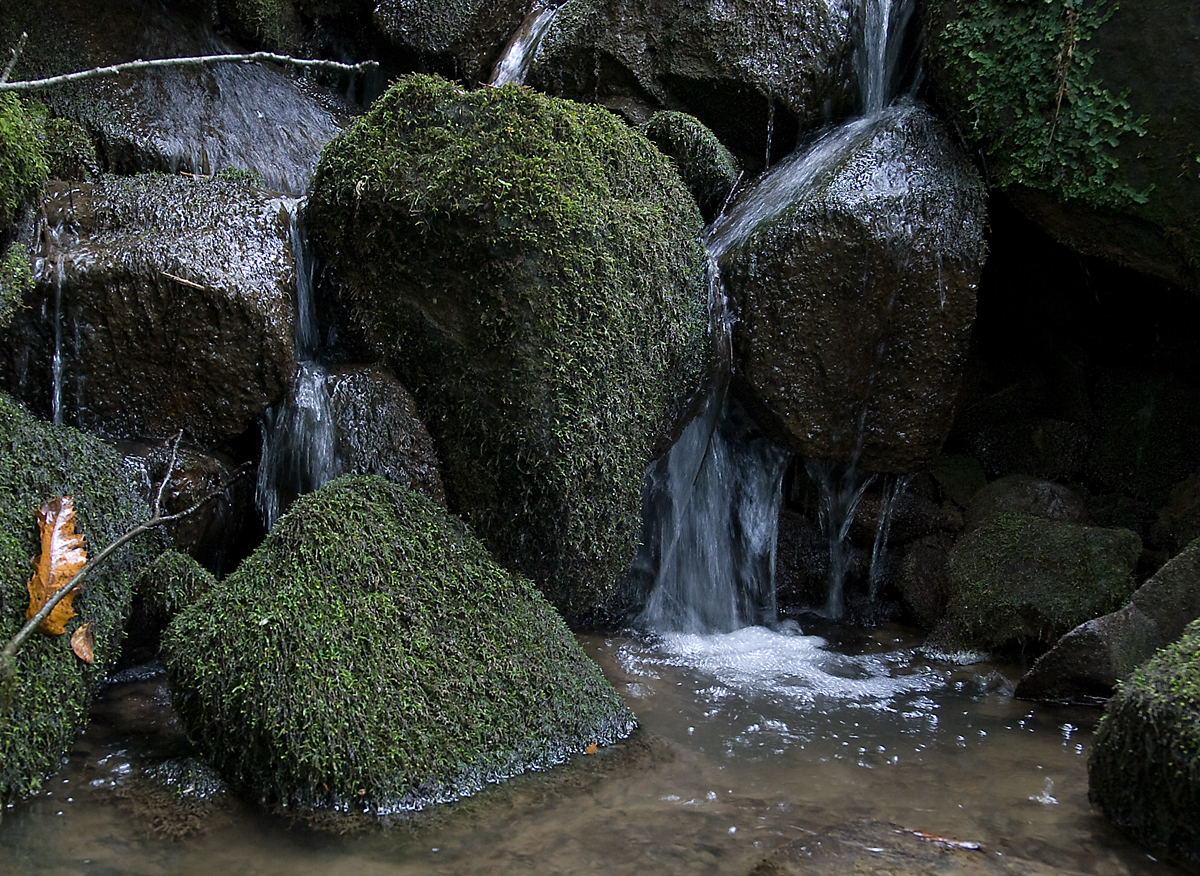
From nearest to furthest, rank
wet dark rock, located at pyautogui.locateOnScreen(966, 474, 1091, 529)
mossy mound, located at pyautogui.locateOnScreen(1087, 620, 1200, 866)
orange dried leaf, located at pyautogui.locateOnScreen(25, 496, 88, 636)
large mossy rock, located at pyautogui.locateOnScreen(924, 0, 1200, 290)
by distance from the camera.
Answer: mossy mound, located at pyautogui.locateOnScreen(1087, 620, 1200, 866)
orange dried leaf, located at pyautogui.locateOnScreen(25, 496, 88, 636)
large mossy rock, located at pyautogui.locateOnScreen(924, 0, 1200, 290)
wet dark rock, located at pyautogui.locateOnScreen(966, 474, 1091, 529)

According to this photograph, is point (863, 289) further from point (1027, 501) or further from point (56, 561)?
point (56, 561)

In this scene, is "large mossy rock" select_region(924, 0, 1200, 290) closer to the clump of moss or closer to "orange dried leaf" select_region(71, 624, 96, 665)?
the clump of moss

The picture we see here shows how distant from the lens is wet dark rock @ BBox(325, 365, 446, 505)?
3.84 m

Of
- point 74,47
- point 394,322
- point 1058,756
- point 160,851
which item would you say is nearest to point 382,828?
point 160,851

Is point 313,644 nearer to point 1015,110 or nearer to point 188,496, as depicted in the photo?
point 188,496

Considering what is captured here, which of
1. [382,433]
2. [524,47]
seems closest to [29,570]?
[382,433]

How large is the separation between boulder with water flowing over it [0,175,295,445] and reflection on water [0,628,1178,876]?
1.16 meters

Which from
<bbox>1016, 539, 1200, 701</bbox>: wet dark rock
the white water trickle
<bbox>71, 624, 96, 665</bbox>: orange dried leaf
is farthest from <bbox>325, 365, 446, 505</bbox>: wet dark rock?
the white water trickle

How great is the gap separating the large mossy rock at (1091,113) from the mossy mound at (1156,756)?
8.06ft

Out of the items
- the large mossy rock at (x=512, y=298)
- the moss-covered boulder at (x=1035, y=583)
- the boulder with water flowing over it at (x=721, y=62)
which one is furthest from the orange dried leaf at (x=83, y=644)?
the boulder with water flowing over it at (x=721, y=62)

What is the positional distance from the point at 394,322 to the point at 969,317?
3.01m

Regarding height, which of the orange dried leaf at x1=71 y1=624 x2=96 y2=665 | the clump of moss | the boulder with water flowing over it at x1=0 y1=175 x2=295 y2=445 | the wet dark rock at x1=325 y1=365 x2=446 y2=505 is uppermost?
the clump of moss

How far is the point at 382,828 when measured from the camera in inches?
111

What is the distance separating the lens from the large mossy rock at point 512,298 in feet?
12.0
